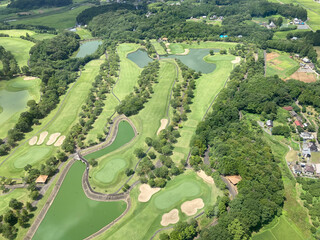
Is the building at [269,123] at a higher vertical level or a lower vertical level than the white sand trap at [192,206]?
lower

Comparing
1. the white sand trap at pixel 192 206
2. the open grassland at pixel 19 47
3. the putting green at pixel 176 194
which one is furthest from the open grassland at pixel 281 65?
the open grassland at pixel 19 47

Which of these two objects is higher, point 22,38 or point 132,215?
point 22,38

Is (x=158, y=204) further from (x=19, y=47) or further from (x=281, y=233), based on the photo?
(x=19, y=47)

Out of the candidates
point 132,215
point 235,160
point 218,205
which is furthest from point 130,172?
point 235,160

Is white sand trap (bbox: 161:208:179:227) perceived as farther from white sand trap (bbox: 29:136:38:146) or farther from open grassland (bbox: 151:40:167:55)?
open grassland (bbox: 151:40:167:55)

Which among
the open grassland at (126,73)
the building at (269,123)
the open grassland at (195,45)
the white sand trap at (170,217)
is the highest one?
the open grassland at (126,73)

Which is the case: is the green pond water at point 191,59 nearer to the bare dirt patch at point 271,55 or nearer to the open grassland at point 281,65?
the open grassland at point 281,65

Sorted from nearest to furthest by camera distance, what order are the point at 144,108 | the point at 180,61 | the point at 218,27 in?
1. the point at 144,108
2. the point at 180,61
3. the point at 218,27

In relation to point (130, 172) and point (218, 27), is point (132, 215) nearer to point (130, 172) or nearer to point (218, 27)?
point (130, 172)
